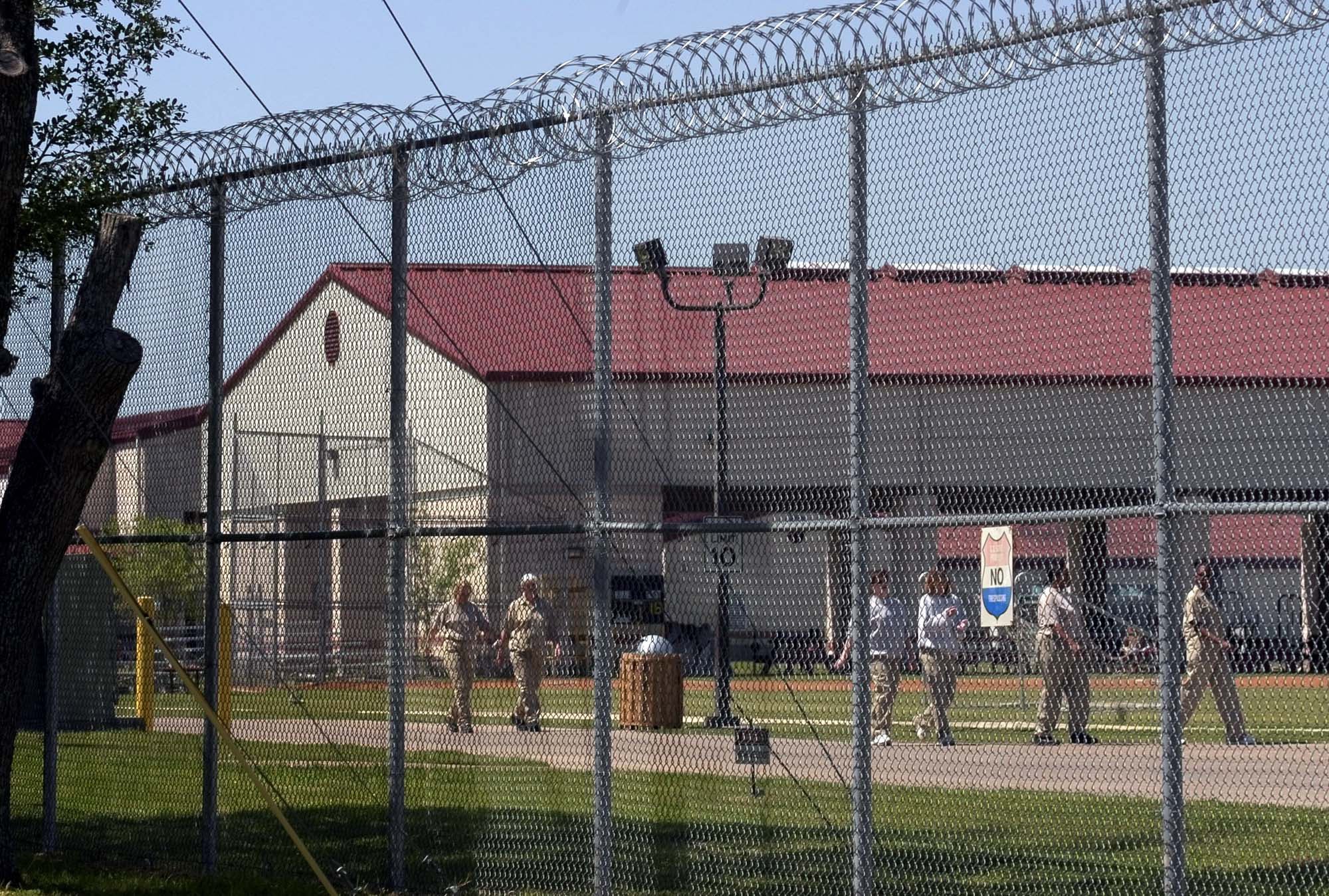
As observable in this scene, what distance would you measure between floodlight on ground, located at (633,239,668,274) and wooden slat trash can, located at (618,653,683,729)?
5.53 ft

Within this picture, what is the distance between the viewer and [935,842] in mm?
8859

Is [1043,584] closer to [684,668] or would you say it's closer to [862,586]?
[862,586]

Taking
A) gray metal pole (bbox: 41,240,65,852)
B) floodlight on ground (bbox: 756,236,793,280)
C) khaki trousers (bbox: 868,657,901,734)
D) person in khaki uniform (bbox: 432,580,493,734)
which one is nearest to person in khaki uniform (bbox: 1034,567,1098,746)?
khaki trousers (bbox: 868,657,901,734)

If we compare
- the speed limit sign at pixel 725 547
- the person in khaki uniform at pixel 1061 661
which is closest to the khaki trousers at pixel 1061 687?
the person in khaki uniform at pixel 1061 661

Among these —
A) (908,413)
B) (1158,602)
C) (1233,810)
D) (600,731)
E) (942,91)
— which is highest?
(942,91)

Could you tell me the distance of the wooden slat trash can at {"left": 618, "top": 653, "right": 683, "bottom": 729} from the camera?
8617mm

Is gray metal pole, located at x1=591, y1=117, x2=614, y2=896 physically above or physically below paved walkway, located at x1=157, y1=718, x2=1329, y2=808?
above

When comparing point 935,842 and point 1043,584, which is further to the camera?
point 935,842

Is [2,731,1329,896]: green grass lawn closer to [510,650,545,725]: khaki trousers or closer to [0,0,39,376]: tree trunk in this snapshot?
[510,650,545,725]: khaki trousers

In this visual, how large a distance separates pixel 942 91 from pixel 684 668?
→ 2.64 metres

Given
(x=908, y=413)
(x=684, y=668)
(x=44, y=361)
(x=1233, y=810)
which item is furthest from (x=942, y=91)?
(x=44, y=361)

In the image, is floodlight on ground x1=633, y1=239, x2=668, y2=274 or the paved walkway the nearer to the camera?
the paved walkway

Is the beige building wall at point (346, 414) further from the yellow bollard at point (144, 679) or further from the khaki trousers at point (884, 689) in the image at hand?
the yellow bollard at point (144, 679)

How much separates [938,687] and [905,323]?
4.69 feet
